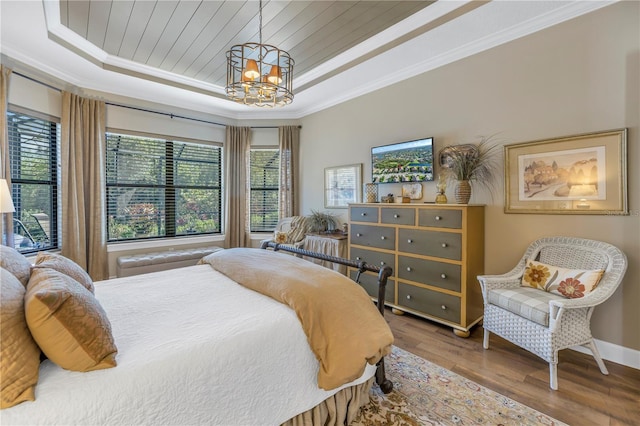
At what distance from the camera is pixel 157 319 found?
1465mm

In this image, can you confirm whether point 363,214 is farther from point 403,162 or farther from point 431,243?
point 431,243

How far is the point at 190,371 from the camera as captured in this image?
1.14 meters

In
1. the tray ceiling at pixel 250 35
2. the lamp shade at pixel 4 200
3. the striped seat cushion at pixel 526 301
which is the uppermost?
the tray ceiling at pixel 250 35

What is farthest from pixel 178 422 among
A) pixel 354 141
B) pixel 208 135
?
pixel 208 135

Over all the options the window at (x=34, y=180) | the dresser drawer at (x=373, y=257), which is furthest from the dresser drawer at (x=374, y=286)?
the window at (x=34, y=180)

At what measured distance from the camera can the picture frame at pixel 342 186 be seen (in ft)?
14.1

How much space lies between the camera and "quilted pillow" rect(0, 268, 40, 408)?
0.87 metres

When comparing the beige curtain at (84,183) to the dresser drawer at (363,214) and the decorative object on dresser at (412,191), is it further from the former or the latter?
the decorative object on dresser at (412,191)

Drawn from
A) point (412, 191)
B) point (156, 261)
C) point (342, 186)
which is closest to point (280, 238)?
point (342, 186)

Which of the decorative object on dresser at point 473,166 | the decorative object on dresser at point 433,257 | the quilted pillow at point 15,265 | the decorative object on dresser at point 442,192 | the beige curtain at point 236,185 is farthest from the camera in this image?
the beige curtain at point 236,185

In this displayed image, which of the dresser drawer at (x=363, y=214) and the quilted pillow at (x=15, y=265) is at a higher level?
the dresser drawer at (x=363, y=214)

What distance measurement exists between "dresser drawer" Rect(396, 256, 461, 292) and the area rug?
0.90 metres

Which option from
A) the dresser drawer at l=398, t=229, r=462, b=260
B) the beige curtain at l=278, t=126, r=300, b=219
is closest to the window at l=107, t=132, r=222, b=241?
the beige curtain at l=278, t=126, r=300, b=219

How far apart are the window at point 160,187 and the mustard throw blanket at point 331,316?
347cm
